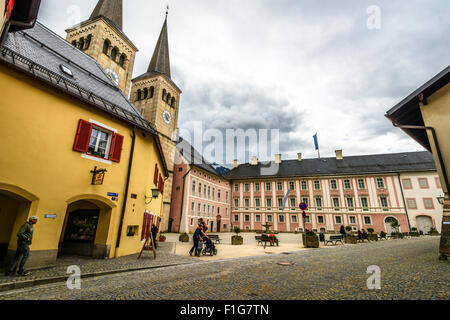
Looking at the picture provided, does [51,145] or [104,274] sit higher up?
[51,145]

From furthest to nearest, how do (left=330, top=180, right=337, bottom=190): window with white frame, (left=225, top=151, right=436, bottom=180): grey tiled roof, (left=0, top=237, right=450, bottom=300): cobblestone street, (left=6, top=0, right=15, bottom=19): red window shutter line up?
(left=330, top=180, right=337, bottom=190): window with white frame → (left=225, top=151, right=436, bottom=180): grey tiled roof → (left=6, top=0, right=15, bottom=19): red window shutter → (left=0, top=237, right=450, bottom=300): cobblestone street

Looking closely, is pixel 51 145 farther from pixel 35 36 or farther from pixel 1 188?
pixel 35 36

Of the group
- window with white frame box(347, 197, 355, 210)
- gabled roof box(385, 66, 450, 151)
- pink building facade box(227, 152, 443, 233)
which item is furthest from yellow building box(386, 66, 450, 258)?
window with white frame box(347, 197, 355, 210)

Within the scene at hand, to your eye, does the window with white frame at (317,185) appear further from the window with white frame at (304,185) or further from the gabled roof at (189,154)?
Result: the gabled roof at (189,154)

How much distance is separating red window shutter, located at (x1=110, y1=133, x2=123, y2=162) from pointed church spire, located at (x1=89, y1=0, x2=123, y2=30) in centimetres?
2717

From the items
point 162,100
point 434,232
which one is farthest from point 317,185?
point 162,100

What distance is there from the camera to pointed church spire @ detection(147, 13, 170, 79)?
37094 millimetres

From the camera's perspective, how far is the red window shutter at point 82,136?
838 cm

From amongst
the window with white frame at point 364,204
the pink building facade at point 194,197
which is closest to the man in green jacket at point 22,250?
the pink building facade at point 194,197

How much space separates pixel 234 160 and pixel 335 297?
47752mm

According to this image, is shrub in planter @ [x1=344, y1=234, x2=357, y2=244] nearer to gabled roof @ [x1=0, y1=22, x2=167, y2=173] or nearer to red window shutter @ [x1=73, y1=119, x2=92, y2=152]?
gabled roof @ [x1=0, y1=22, x2=167, y2=173]
